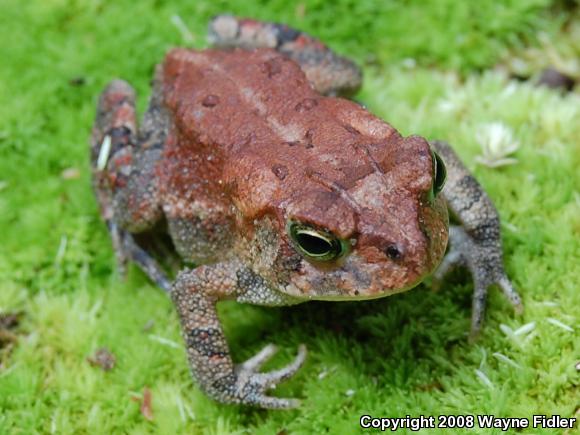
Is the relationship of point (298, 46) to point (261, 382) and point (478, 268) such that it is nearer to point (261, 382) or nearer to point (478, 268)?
point (478, 268)

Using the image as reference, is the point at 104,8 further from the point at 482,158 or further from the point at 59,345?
the point at 482,158

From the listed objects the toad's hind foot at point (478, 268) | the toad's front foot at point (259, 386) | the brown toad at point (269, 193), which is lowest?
the toad's front foot at point (259, 386)

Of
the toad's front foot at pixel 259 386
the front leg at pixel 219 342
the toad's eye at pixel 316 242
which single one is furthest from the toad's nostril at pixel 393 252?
the toad's front foot at pixel 259 386

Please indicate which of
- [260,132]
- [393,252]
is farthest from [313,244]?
[260,132]

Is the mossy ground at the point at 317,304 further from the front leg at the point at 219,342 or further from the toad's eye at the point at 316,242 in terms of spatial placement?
the toad's eye at the point at 316,242

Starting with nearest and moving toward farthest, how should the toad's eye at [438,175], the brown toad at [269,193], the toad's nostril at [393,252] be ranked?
the toad's nostril at [393,252] < the brown toad at [269,193] < the toad's eye at [438,175]

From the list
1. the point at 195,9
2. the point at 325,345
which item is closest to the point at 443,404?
the point at 325,345

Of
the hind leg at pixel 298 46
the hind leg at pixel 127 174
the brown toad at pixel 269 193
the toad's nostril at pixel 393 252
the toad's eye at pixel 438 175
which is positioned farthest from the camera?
the hind leg at pixel 298 46
